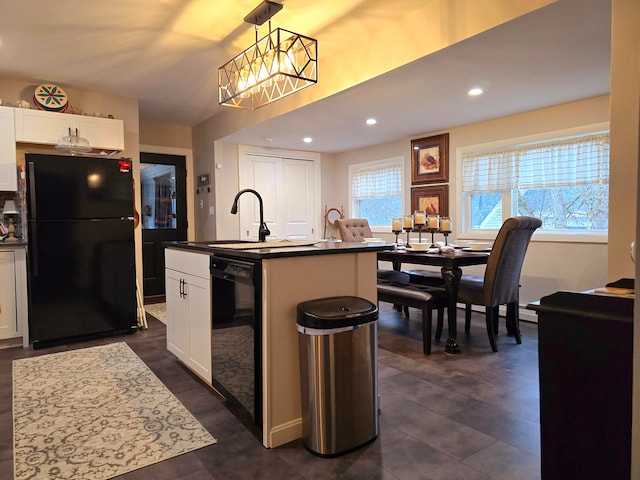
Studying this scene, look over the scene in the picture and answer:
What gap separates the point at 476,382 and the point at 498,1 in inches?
91.1

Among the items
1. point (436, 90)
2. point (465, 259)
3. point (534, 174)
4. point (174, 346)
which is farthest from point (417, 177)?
point (174, 346)

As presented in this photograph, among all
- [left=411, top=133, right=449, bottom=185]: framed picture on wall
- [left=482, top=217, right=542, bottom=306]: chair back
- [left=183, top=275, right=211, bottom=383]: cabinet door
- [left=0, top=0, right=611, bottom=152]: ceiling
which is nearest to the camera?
[left=183, top=275, right=211, bottom=383]: cabinet door

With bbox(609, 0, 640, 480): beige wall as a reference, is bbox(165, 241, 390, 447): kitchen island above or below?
below

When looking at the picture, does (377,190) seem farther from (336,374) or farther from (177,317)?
(336,374)

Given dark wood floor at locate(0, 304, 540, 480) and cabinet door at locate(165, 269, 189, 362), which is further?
cabinet door at locate(165, 269, 189, 362)

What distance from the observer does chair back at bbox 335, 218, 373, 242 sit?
4.82m

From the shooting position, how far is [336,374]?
70.9 inches

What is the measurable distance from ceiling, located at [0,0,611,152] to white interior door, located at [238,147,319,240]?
1.39 meters

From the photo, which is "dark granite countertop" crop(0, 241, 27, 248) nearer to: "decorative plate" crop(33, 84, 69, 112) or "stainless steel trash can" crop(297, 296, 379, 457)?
"decorative plate" crop(33, 84, 69, 112)

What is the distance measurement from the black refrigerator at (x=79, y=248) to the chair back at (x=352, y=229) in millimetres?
2236

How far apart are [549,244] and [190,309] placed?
358 centimetres

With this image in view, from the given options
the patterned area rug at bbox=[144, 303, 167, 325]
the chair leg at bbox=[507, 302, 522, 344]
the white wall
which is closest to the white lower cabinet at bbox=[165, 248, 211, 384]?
the patterned area rug at bbox=[144, 303, 167, 325]

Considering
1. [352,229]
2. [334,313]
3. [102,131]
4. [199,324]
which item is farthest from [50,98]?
[334,313]

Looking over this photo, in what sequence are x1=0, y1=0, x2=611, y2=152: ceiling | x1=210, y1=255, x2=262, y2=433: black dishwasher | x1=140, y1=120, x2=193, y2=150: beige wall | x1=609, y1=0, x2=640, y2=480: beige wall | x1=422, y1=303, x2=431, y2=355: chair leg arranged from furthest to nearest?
1. x1=140, y1=120, x2=193, y2=150: beige wall
2. x1=422, y1=303, x2=431, y2=355: chair leg
3. x1=0, y1=0, x2=611, y2=152: ceiling
4. x1=210, y1=255, x2=262, y2=433: black dishwasher
5. x1=609, y1=0, x2=640, y2=480: beige wall
